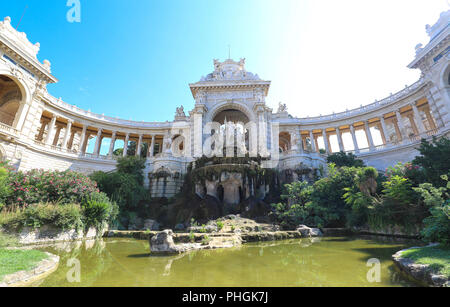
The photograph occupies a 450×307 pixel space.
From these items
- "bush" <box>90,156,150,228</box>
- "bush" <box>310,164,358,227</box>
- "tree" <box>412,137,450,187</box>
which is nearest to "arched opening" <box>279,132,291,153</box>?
"bush" <box>310,164,358,227</box>

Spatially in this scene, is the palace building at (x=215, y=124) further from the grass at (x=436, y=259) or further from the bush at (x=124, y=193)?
the grass at (x=436, y=259)

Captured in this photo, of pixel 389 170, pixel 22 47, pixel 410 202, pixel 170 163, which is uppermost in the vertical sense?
pixel 22 47

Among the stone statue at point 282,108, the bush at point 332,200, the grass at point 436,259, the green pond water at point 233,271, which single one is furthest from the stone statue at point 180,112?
the grass at point 436,259

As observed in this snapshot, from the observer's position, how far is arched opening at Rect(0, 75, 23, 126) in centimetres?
2462

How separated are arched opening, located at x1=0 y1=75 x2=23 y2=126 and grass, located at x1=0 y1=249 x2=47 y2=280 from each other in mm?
28017

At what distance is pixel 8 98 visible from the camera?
84.4 feet

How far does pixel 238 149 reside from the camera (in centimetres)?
2614

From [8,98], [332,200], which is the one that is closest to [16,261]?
[332,200]

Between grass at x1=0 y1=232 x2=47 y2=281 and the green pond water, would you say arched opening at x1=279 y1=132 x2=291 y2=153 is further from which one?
grass at x1=0 y1=232 x2=47 y2=281

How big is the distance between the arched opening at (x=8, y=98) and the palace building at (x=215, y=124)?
10 cm

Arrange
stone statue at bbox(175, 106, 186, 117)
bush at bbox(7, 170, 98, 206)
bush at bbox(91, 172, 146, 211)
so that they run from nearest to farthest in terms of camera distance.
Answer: bush at bbox(7, 170, 98, 206)
bush at bbox(91, 172, 146, 211)
stone statue at bbox(175, 106, 186, 117)

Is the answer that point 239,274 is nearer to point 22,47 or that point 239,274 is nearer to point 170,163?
point 170,163

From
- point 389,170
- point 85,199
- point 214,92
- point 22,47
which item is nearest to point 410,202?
point 389,170
